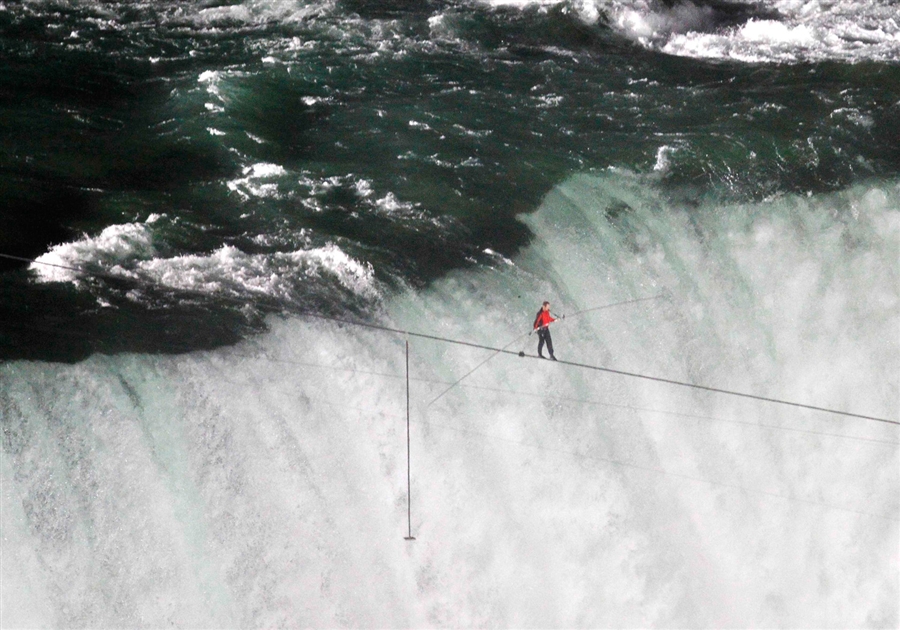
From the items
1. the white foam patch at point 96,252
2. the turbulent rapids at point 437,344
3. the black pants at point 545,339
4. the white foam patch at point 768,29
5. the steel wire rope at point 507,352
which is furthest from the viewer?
the white foam patch at point 768,29

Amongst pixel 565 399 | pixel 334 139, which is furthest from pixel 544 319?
pixel 334 139

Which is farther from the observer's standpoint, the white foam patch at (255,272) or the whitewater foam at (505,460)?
the white foam patch at (255,272)

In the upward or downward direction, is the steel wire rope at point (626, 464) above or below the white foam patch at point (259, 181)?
below

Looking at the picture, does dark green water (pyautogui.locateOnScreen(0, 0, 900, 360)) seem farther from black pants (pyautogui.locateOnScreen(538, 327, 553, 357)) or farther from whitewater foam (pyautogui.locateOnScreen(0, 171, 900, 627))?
black pants (pyautogui.locateOnScreen(538, 327, 553, 357))

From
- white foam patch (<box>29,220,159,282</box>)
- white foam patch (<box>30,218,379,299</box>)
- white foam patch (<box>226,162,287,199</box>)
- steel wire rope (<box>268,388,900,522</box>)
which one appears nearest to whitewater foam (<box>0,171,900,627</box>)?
steel wire rope (<box>268,388,900,522</box>)

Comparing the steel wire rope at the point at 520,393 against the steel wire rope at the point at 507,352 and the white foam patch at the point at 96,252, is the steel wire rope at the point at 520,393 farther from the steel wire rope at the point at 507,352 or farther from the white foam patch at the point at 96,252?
the white foam patch at the point at 96,252

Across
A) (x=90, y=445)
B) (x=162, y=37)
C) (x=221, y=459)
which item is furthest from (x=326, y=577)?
(x=162, y=37)

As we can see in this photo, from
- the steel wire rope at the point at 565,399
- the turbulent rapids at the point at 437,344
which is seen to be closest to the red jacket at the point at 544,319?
the turbulent rapids at the point at 437,344
